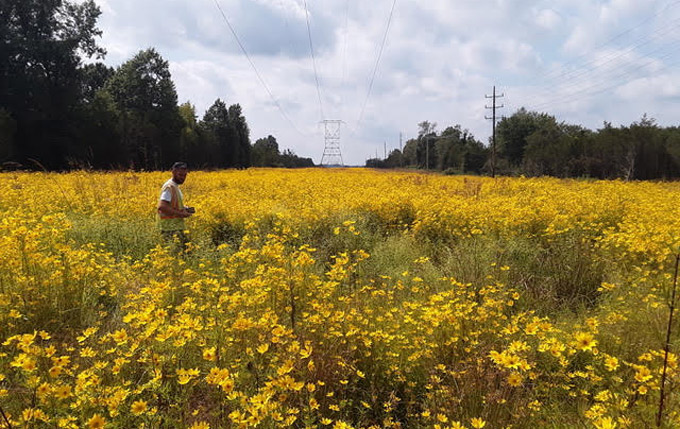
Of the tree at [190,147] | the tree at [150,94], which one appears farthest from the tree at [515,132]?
the tree at [150,94]

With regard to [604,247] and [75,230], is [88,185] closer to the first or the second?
[75,230]

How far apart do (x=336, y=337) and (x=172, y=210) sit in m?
3.84

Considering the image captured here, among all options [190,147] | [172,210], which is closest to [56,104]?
[190,147]

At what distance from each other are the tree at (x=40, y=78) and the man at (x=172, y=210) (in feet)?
88.3

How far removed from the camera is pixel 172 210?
5.44 metres

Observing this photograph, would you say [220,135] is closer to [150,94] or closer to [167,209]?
[150,94]

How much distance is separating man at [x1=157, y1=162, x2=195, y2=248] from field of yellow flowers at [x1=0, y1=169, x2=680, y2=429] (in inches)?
21.0

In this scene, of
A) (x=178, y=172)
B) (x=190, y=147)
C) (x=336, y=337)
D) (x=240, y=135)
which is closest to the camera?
(x=336, y=337)

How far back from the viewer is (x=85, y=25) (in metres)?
31.8

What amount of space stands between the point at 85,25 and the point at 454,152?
2128 inches

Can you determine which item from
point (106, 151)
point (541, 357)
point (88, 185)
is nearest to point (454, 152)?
point (106, 151)

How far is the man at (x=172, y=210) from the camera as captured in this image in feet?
17.8

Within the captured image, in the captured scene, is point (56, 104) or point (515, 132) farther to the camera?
point (515, 132)

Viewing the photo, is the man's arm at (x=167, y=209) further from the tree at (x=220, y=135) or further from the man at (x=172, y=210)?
the tree at (x=220, y=135)
